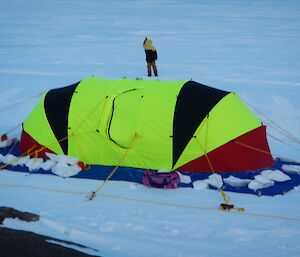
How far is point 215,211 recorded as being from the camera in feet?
26.2

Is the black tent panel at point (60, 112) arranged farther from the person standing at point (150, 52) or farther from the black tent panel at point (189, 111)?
the person standing at point (150, 52)

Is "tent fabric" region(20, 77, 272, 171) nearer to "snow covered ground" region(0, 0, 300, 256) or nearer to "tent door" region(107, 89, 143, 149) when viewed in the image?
"tent door" region(107, 89, 143, 149)

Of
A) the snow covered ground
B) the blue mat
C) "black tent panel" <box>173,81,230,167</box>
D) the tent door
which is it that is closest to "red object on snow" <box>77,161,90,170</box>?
the blue mat

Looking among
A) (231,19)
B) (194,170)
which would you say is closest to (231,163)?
(194,170)

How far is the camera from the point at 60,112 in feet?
33.0

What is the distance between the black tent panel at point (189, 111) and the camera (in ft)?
30.2

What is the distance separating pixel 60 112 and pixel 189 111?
8.81ft

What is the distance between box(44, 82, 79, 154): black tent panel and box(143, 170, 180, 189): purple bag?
6.49 ft

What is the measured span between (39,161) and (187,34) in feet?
57.1

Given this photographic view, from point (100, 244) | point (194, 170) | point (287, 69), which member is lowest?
point (100, 244)

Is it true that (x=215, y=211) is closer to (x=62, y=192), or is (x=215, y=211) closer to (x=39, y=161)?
(x=62, y=192)

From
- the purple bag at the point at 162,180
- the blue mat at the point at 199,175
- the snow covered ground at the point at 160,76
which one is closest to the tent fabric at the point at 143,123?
the blue mat at the point at 199,175

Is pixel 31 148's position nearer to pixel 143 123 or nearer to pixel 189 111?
pixel 143 123

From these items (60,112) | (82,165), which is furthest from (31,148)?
(82,165)
